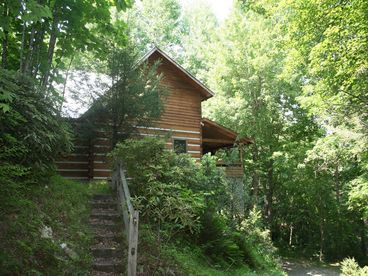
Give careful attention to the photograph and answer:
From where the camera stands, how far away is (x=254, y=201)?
21.3 m

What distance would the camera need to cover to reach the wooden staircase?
22.7ft

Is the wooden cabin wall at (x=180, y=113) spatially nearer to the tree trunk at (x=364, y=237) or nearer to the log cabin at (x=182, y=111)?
the log cabin at (x=182, y=111)

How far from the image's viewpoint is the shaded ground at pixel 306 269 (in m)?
20.1

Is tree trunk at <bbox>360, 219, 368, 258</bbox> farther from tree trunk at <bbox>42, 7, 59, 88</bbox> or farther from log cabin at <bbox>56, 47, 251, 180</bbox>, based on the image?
tree trunk at <bbox>42, 7, 59, 88</bbox>

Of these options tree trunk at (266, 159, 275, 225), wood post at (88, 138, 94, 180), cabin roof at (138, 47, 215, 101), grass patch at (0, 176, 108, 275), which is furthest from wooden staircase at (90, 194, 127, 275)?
tree trunk at (266, 159, 275, 225)

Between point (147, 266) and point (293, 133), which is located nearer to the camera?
point (147, 266)

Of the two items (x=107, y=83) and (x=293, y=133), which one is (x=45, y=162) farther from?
(x=293, y=133)

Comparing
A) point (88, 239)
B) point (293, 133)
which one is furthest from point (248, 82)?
point (88, 239)

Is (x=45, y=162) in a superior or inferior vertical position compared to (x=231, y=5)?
inferior

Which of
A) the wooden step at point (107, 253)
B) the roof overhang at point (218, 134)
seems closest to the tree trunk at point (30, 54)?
the wooden step at point (107, 253)

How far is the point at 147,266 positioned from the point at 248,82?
18.1 meters

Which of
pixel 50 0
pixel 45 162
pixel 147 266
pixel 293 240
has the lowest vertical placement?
pixel 293 240

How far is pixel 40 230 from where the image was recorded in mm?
7008

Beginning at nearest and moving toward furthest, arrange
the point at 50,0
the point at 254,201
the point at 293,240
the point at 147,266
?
1. the point at 147,266
2. the point at 50,0
3. the point at 254,201
4. the point at 293,240
